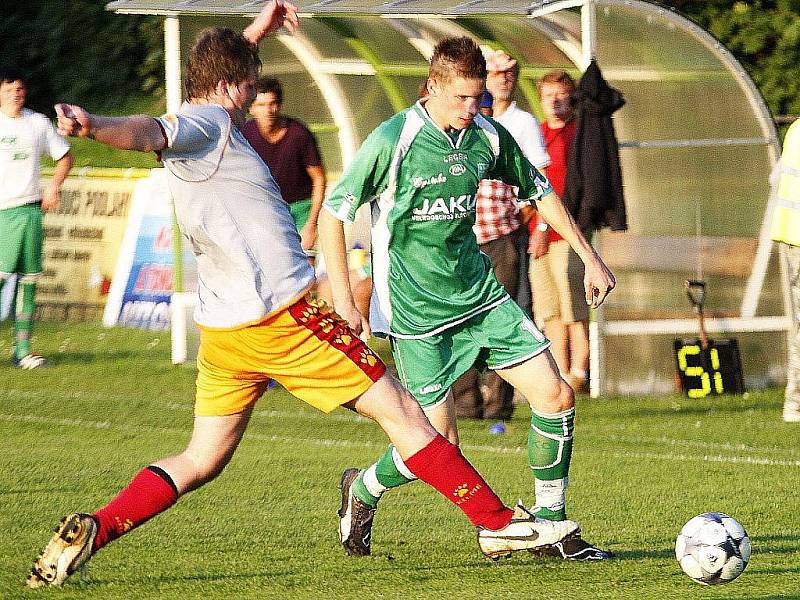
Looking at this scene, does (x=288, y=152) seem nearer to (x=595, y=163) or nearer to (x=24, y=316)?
(x=595, y=163)

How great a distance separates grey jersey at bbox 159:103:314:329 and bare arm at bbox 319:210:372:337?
21.4 inches

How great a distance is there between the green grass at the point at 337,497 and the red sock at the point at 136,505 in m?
0.30

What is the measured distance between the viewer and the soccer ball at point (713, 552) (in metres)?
6.15

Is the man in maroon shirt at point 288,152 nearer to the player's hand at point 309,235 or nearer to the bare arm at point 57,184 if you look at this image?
the player's hand at point 309,235

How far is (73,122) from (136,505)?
1.58m

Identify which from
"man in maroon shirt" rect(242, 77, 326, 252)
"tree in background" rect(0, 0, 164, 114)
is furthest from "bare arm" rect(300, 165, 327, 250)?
"tree in background" rect(0, 0, 164, 114)

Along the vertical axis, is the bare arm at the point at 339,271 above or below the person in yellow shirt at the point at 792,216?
above

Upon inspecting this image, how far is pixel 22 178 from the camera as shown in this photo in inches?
545

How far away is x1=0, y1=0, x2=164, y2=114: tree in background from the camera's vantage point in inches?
1187

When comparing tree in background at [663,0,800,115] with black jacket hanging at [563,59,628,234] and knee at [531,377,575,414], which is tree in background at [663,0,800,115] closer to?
black jacket hanging at [563,59,628,234]

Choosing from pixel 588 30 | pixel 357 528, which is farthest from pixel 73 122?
pixel 588 30

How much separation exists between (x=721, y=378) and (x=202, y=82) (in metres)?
7.59

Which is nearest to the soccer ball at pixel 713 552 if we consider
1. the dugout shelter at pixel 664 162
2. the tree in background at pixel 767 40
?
the dugout shelter at pixel 664 162

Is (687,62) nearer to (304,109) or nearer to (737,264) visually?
(737,264)
